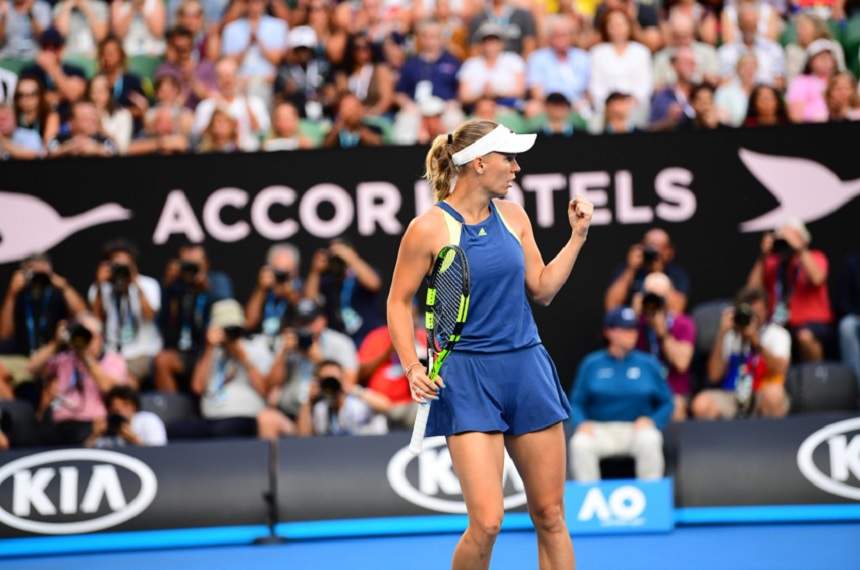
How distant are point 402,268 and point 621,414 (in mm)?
4064

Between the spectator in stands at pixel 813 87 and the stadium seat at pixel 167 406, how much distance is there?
495 cm

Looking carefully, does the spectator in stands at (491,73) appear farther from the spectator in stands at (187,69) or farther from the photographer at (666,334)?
the photographer at (666,334)

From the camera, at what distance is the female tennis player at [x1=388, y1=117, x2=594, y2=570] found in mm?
4969

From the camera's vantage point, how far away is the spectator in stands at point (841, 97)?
1032cm

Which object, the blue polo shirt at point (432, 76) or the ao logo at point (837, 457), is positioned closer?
the ao logo at point (837, 457)

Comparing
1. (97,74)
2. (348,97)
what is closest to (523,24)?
(348,97)

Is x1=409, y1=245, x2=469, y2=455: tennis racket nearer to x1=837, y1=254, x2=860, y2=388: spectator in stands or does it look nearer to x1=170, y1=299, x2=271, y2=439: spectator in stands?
x1=170, y1=299, x2=271, y2=439: spectator in stands

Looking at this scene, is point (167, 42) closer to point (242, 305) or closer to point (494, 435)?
point (242, 305)

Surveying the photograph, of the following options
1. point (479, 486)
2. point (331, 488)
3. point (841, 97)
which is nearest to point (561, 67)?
point (841, 97)

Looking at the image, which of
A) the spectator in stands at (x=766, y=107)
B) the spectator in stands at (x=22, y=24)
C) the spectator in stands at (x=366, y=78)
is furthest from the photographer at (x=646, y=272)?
the spectator in stands at (x=22, y=24)

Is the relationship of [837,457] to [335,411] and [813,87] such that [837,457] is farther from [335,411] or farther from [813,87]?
[813,87]

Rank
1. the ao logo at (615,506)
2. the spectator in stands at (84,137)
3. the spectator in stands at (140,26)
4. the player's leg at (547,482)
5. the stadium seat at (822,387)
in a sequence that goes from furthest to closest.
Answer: the spectator in stands at (140,26)
the spectator in stands at (84,137)
the stadium seat at (822,387)
the ao logo at (615,506)
the player's leg at (547,482)

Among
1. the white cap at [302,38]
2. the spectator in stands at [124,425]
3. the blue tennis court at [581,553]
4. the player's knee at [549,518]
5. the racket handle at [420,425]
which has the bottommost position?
the blue tennis court at [581,553]

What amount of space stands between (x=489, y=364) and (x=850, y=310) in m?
5.44
